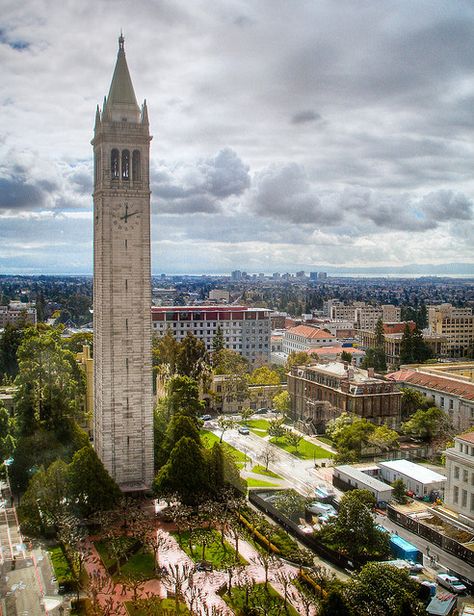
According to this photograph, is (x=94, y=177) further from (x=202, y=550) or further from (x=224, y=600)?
(x=224, y=600)

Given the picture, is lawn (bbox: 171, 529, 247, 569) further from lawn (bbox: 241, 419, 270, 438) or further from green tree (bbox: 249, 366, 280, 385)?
green tree (bbox: 249, 366, 280, 385)

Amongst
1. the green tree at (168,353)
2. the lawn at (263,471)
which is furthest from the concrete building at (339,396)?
the green tree at (168,353)

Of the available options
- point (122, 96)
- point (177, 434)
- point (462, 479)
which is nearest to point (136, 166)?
point (122, 96)

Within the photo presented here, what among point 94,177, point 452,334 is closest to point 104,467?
point 94,177

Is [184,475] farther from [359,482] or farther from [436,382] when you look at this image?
[436,382]

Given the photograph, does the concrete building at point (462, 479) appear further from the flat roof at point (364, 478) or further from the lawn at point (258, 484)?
the lawn at point (258, 484)

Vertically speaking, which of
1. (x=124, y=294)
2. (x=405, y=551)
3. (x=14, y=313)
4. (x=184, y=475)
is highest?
(x=124, y=294)

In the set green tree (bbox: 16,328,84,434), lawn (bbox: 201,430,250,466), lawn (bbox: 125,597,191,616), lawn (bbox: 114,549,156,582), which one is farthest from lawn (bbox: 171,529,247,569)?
green tree (bbox: 16,328,84,434)
